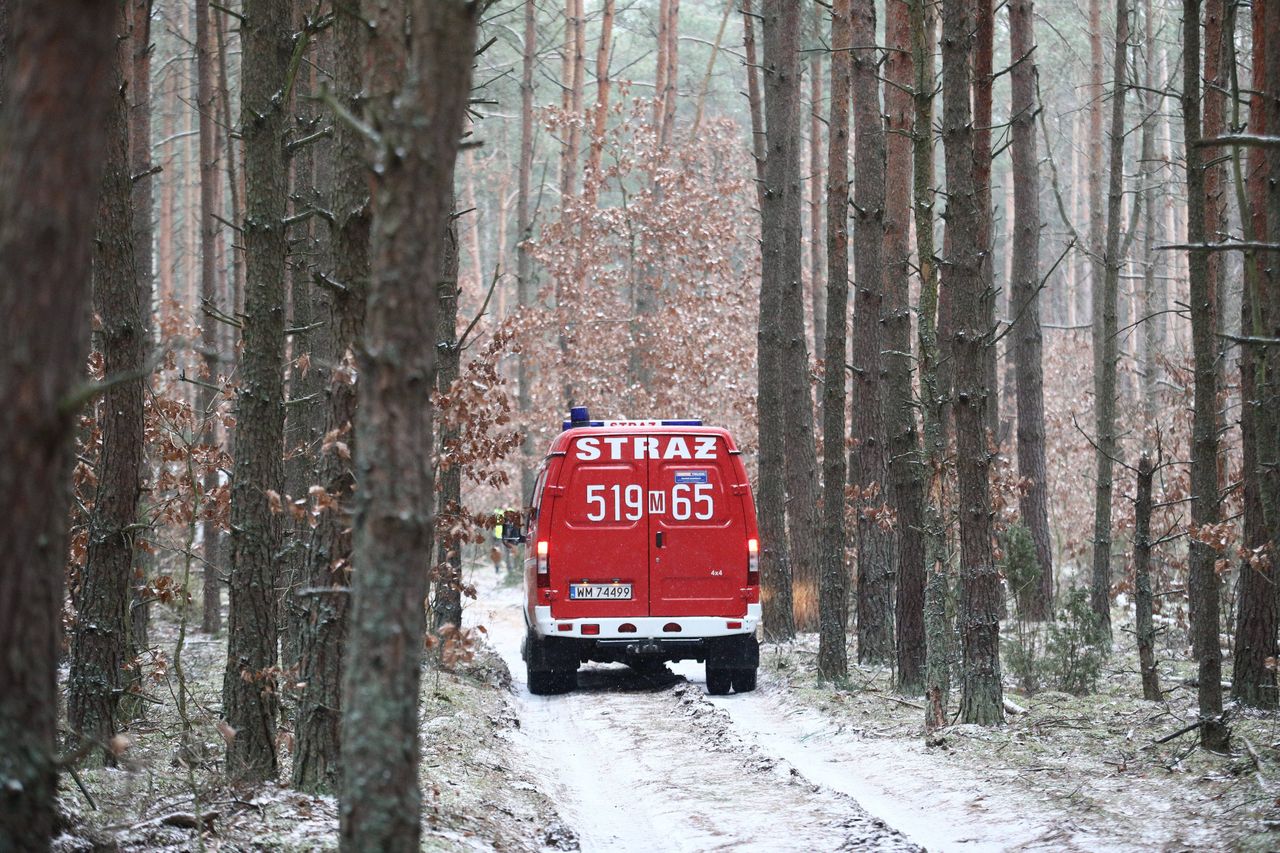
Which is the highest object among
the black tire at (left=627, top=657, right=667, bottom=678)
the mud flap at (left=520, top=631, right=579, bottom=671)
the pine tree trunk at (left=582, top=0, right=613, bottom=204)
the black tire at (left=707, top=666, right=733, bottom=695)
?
the pine tree trunk at (left=582, top=0, right=613, bottom=204)

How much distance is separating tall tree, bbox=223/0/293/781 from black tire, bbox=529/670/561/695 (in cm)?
650

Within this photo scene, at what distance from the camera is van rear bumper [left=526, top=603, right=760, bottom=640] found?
13320mm

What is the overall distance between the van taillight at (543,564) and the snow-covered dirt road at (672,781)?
1.30 meters

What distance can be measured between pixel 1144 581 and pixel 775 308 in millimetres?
7748

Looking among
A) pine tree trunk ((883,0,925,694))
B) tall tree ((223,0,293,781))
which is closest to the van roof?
pine tree trunk ((883,0,925,694))

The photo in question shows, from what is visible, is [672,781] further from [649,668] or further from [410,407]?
[649,668]

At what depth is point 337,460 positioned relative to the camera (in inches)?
253

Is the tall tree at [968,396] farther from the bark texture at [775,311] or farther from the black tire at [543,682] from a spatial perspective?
the bark texture at [775,311]

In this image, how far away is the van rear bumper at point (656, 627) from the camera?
1332cm

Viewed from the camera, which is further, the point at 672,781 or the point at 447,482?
the point at 447,482

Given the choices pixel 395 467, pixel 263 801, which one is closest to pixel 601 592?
pixel 263 801

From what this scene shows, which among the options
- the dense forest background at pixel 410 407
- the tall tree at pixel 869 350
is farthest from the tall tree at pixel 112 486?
the tall tree at pixel 869 350

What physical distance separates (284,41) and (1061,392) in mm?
39109

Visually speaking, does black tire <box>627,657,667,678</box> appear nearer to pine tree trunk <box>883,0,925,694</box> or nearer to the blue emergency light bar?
the blue emergency light bar
